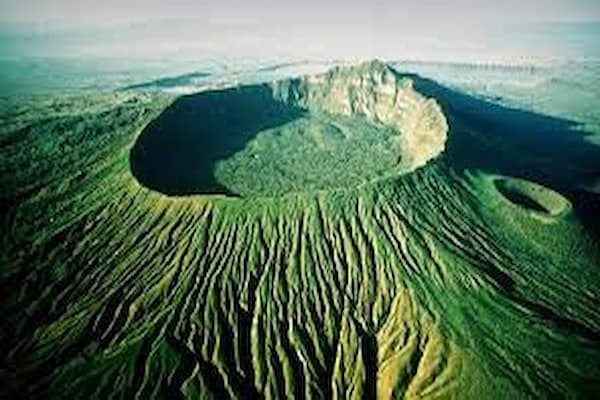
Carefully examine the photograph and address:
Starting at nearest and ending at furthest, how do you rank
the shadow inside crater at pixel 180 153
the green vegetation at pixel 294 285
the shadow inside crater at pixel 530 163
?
the green vegetation at pixel 294 285, the shadow inside crater at pixel 530 163, the shadow inside crater at pixel 180 153

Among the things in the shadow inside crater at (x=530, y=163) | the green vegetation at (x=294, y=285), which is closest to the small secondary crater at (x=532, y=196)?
the green vegetation at (x=294, y=285)

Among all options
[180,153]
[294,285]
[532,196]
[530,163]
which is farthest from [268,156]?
[294,285]

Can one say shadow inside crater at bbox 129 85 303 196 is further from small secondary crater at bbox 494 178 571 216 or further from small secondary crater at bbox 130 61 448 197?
small secondary crater at bbox 494 178 571 216

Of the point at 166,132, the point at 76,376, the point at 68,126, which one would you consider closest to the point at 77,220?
the point at 76,376

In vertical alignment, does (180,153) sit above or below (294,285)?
above

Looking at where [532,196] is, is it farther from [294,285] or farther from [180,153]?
[180,153]

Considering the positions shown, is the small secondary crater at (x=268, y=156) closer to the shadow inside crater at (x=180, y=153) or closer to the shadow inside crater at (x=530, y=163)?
the shadow inside crater at (x=180, y=153)

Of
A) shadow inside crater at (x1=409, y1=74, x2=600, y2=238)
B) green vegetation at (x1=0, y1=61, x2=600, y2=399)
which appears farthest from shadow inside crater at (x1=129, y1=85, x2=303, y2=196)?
shadow inside crater at (x1=409, y1=74, x2=600, y2=238)

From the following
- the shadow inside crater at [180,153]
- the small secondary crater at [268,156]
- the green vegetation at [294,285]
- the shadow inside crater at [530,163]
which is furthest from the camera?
the small secondary crater at [268,156]
